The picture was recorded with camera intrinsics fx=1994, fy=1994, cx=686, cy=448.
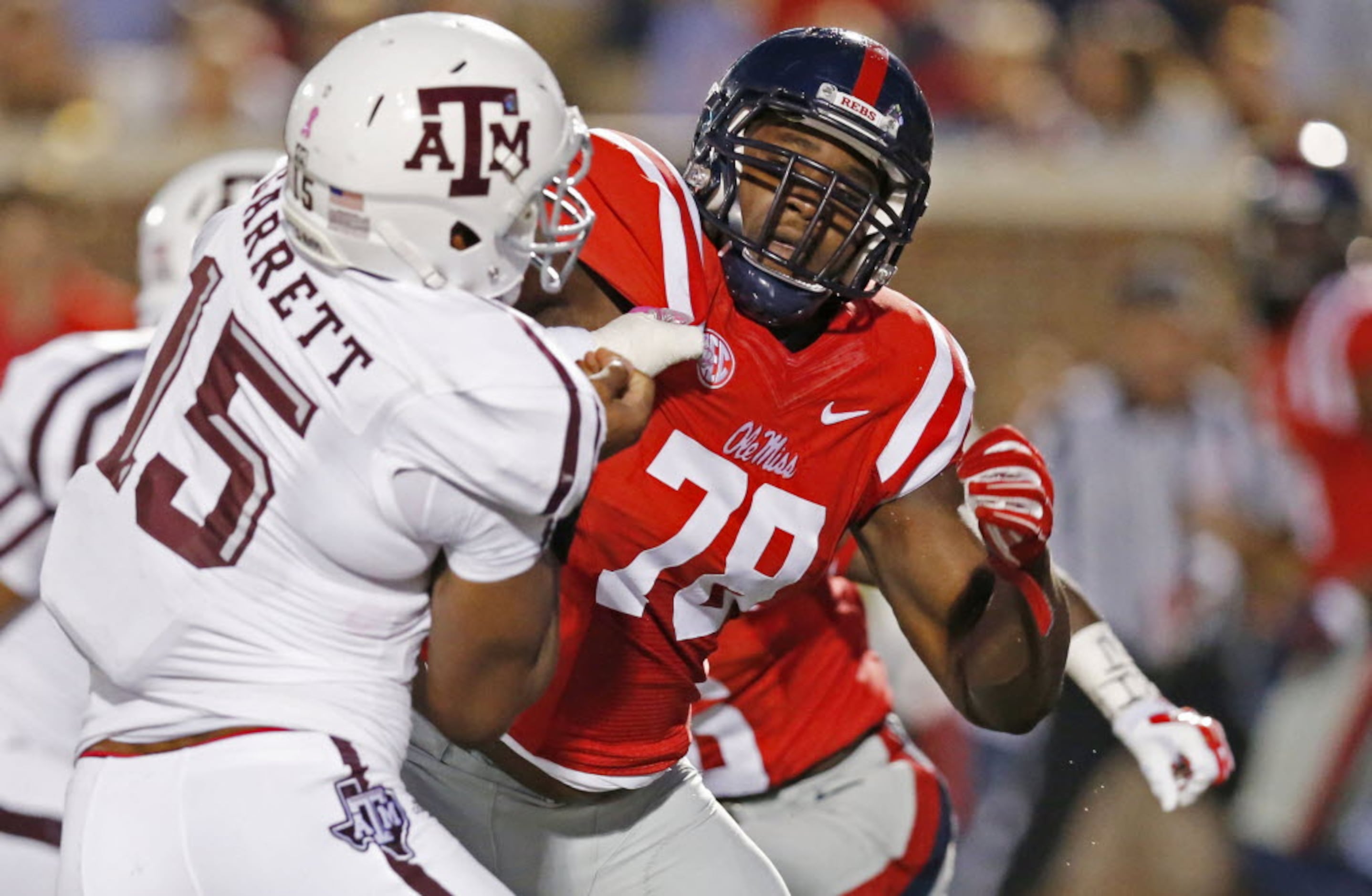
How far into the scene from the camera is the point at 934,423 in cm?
295

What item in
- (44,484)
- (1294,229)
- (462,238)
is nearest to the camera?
(462,238)

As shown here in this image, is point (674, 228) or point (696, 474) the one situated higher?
point (674, 228)

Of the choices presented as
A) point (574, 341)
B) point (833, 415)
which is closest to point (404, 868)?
point (574, 341)

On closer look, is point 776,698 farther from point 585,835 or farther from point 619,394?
point 619,394

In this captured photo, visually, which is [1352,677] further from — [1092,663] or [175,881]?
[175,881]

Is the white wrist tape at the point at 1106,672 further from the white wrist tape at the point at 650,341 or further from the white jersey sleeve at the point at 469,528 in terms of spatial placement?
the white jersey sleeve at the point at 469,528

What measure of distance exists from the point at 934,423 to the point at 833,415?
0.53ft

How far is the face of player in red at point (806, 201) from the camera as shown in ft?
9.41

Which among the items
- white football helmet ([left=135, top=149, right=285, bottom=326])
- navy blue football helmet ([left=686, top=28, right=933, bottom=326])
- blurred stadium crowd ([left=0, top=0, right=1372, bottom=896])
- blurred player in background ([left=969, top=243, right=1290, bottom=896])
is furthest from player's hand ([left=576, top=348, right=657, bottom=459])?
blurred stadium crowd ([left=0, top=0, right=1372, bottom=896])

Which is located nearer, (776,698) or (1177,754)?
(1177,754)

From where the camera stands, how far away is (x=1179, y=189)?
7.77 metres

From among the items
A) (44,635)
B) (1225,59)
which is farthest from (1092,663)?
(1225,59)

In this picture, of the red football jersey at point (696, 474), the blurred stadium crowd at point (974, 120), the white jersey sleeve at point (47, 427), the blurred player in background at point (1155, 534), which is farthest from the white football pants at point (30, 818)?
the blurred stadium crowd at point (974, 120)

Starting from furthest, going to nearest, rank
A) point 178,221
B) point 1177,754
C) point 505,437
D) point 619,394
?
1. point 178,221
2. point 1177,754
3. point 619,394
4. point 505,437
